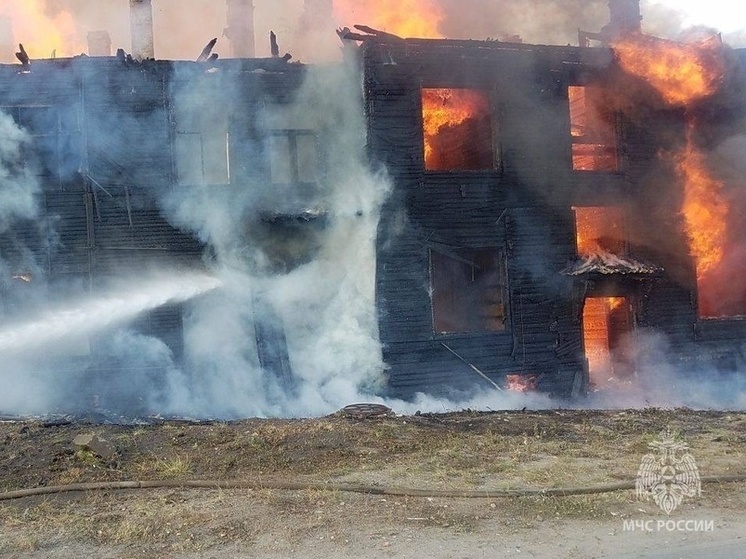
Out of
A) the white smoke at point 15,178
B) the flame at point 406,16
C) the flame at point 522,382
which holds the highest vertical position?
the flame at point 406,16

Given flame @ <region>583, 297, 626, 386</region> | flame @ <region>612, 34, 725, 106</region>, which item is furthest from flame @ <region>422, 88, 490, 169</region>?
flame @ <region>583, 297, 626, 386</region>

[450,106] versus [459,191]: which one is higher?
[450,106]

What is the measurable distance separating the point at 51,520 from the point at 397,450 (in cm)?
410

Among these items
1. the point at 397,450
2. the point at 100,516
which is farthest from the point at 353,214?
the point at 100,516

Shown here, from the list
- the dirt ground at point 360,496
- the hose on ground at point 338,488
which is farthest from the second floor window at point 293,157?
the hose on ground at point 338,488

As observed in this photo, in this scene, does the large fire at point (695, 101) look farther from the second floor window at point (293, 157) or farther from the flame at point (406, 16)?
the second floor window at point (293, 157)

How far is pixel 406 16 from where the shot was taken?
20.7m

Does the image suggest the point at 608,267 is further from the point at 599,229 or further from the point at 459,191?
the point at 459,191

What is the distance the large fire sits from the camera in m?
15.2

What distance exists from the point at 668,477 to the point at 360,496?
11.1 ft

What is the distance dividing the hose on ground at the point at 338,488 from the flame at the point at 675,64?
11938mm

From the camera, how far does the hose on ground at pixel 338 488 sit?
5.98 meters

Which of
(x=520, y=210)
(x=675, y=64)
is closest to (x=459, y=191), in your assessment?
(x=520, y=210)

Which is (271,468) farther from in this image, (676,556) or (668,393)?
(668,393)
